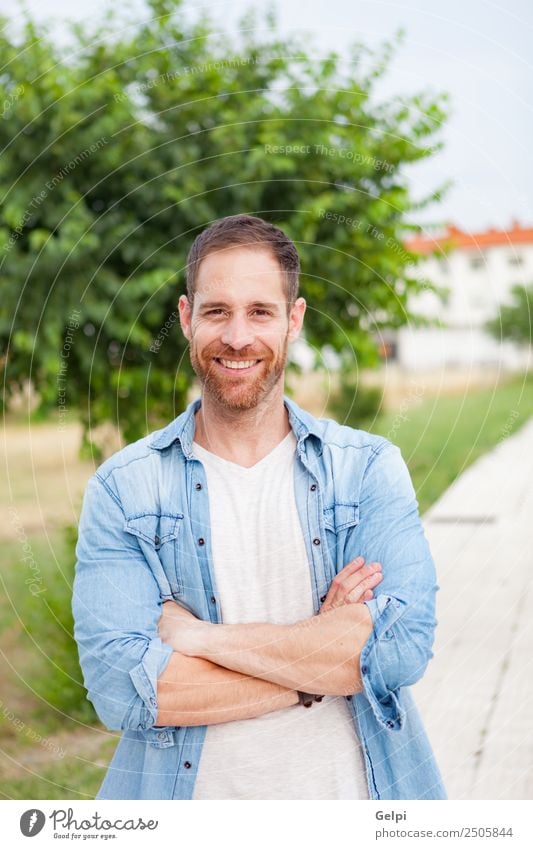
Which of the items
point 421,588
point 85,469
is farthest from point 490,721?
point 85,469

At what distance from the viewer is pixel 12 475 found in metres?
10.2

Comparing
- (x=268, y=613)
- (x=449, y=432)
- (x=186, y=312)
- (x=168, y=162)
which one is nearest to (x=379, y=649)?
(x=268, y=613)

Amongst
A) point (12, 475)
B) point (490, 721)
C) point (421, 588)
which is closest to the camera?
point (421, 588)

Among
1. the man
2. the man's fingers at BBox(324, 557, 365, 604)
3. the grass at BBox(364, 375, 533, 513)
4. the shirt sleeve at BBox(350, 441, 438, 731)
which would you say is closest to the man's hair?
the man

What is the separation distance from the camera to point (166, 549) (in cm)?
175

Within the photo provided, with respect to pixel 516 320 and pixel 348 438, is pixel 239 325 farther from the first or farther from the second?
pixel 516 320

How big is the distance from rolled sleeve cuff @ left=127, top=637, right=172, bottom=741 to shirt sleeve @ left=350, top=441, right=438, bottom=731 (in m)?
0.32

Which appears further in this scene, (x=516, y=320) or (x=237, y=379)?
(x=516, y=320)

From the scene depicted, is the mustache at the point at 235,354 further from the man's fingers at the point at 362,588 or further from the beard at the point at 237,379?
the man's fingers at the point at 362,588

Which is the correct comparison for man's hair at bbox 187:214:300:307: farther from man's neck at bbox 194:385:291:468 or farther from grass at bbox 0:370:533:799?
grass at bbox 0:370:533:799

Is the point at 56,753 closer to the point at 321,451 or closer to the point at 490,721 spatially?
the point at 490,721

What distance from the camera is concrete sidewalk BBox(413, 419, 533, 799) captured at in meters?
2.79

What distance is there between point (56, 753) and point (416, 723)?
189cm

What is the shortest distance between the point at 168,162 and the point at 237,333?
1.54 meters
